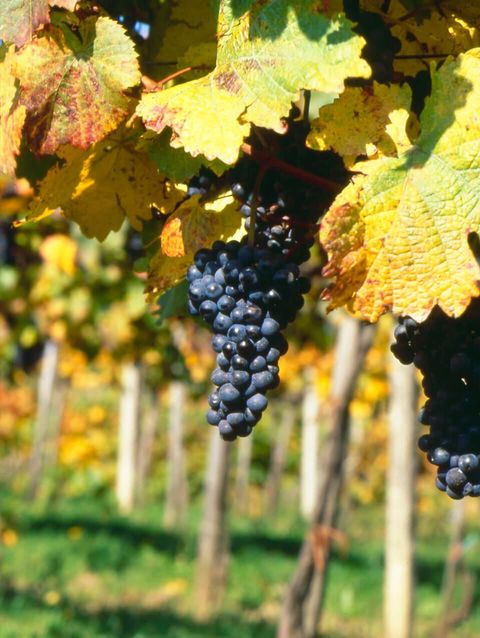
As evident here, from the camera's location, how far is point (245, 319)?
45.0 inches

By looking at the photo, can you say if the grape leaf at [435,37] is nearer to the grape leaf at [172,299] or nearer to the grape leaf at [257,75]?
the grape leaf at [257,75]

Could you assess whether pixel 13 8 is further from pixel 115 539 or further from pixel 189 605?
pixel 115 539

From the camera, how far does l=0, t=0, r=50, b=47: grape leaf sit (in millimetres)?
1150

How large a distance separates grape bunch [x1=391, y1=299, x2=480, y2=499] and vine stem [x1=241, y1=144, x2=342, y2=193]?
0.22m

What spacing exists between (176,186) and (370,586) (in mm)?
7875

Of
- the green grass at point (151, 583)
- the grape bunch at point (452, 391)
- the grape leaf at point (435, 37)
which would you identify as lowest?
the green grass at point (151, 583)

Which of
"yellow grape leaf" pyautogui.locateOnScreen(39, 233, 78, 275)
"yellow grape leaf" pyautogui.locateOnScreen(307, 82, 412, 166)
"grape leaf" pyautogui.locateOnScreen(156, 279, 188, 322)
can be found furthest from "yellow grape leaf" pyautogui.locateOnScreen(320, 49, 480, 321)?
"yellow grape leaf" pyautogui.locateOnScreen(39, 233, 78, 275)

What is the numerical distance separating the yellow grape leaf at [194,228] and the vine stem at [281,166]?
0.09 metres

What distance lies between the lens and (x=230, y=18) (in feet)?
3.64

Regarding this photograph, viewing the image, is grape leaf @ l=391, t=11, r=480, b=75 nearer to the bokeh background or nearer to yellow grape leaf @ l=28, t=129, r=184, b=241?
yellow grape leaf @ l=28, t=129, r=184, b=241

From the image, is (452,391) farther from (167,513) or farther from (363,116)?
(167,513)

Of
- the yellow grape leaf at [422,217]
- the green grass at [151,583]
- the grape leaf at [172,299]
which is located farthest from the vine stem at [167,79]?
the green grass at [151,583]

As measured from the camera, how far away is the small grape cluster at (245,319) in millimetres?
1133

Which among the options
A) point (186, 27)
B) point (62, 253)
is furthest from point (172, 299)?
point (62, 253)
